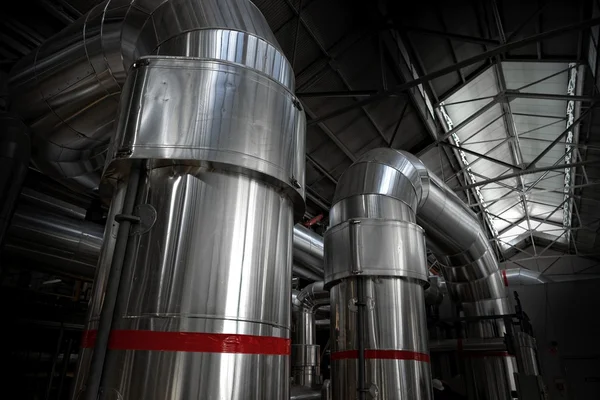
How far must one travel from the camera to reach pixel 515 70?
675cm

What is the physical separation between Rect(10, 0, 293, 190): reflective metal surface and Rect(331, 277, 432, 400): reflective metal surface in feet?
6.25

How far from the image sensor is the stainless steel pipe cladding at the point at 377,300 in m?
2.90

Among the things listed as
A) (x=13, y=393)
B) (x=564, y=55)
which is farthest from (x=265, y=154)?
(x=564, y=55)

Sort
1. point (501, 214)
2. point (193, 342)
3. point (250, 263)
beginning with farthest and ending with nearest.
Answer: point (501, 214), point (250, 263), point (193, 342)

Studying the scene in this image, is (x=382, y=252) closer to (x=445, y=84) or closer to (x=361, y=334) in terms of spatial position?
(x=361, y=334)

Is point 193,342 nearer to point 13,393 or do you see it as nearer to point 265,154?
point 265,154

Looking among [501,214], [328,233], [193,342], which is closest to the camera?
[193,342]

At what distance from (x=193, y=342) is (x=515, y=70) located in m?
7.28

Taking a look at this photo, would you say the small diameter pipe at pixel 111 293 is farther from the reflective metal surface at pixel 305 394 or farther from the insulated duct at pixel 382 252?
the reflective metal surface at pixel 305 394

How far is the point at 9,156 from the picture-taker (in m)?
2.52

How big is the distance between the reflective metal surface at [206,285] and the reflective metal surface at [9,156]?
1.66 m

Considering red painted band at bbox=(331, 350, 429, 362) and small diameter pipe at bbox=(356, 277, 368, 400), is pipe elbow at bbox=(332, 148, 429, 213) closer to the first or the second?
small diameter pipe at bbox=(356, 277, 368, 400)

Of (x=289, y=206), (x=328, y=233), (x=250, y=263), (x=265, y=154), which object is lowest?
(x=250, y=263)

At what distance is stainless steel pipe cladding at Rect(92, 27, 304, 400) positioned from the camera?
1229mm
